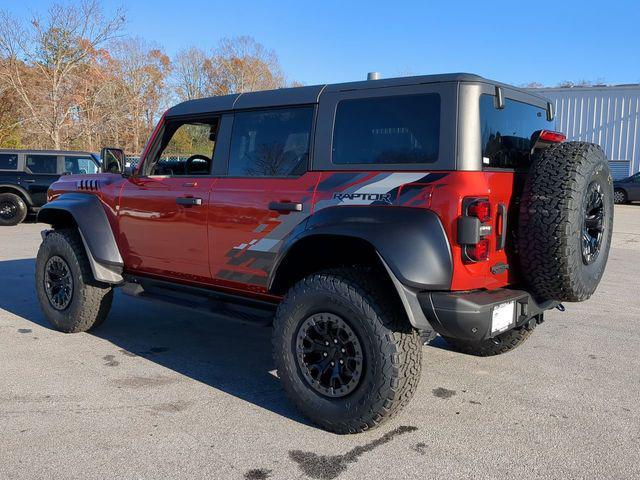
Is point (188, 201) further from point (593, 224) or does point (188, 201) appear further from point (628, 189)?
point (628, 189)

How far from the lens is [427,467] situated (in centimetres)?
297

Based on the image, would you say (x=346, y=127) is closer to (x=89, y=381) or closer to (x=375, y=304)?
(x=375, y=304)

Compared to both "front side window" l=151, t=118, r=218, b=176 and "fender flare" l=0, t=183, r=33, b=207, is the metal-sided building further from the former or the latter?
"front side window" l=151, t=118, r=218, b=176

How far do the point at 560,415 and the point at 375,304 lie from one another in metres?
1.44

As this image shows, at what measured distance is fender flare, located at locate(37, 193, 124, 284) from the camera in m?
4.91

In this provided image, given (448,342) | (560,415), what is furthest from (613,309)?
(560,415)

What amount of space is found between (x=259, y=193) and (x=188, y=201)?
70 cm

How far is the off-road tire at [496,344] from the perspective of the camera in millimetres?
4461

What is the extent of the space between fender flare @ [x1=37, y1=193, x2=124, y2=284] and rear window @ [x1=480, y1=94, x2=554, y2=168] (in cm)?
319

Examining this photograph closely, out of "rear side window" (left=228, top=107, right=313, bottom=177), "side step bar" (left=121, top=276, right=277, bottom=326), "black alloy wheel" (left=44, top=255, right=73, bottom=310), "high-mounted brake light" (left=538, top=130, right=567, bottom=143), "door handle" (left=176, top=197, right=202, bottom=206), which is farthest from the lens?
"black alloy wheel" (left=44, top=255, right=73, bottom=310)

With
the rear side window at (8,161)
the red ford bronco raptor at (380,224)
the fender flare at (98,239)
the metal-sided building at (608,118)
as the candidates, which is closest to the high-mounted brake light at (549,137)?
the red ford bronco raptor at (380,224)

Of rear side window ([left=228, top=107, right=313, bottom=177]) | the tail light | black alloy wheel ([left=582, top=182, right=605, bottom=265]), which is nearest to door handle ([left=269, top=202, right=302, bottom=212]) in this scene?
rear side window ([left=228, top=107, right=313, bottom=177])

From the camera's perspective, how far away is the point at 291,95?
390cm

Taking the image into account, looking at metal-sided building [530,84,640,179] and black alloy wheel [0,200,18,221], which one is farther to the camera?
metal-sided building [530,84,640,179]
